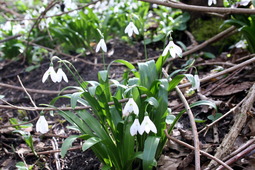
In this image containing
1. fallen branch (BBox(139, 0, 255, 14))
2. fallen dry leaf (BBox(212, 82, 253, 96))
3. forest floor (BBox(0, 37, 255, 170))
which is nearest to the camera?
forest floor (BBox(0, 37, 255, 170))

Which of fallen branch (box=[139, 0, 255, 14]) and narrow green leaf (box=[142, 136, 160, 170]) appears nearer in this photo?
narrow green leaf (box=[142, 136, 160, 170])

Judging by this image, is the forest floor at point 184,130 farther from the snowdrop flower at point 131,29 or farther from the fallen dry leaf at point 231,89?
the snowdrop flower at point 131,29

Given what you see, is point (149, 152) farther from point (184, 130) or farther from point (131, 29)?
point (131, 29)

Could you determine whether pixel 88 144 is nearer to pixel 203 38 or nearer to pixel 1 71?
pixel 203 38

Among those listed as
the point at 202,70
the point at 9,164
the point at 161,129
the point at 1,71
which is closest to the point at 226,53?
the point at 202,70

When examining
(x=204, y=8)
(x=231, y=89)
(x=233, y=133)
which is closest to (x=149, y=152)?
(x=233, y=133)

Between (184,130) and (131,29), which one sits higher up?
(131,29)

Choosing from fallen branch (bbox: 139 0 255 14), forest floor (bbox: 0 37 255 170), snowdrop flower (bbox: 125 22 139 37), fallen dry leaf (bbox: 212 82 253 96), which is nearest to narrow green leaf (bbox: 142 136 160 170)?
forest floor (bbox: 0 37 255 170)

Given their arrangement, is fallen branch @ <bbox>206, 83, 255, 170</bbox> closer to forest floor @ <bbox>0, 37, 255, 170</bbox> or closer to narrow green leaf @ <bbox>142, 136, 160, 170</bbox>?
forest floor @ <bbox>0, 37, 255, 170</bbox>

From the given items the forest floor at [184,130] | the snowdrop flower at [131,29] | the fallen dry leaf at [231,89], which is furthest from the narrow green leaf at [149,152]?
the fallen dry leaf at [231,89]

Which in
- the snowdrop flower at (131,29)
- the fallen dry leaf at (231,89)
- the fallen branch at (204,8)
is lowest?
the fallen dry leaf at (231,89)

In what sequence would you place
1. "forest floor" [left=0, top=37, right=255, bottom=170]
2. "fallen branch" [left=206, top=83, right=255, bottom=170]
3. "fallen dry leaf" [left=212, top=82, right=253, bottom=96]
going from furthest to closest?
1. "fallen dry leaf" [left=212, top=82, right=253, bottom=96]
2. "forest floor" [left=0, top=37, right=255, bottom=170]
3. "fallen branch" [left=206, top=83, right=255, bottom=170]
